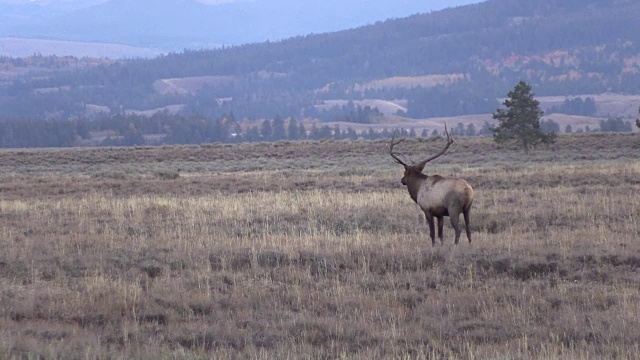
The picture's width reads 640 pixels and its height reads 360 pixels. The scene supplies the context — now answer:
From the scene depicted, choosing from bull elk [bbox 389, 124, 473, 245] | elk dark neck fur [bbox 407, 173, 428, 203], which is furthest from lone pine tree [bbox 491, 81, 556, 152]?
bull elk [bbox 389, 124, 473, 245]

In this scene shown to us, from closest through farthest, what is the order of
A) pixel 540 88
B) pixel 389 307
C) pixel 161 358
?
pixel 161 358
pixel 389 307
pixel 540 88

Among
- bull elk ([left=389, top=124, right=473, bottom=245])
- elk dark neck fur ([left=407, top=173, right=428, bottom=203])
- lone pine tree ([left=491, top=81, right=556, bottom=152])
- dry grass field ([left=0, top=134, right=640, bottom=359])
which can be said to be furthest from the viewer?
lone pine tree ([left=491, top=81, right=556, bottom=152])

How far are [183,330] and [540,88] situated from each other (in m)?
193

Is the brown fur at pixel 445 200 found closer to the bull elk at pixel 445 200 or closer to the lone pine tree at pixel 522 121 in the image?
the bull elk at pixel 445 200

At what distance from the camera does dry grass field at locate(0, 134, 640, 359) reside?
9141 millimetres

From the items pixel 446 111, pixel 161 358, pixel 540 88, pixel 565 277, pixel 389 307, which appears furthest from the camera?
pixel 540 88

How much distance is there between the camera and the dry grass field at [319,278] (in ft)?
30.0

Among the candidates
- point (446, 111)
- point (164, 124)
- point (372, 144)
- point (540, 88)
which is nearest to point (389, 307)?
point (372, 144)

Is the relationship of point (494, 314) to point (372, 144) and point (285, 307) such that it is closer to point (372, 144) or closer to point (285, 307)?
point (285, 307)

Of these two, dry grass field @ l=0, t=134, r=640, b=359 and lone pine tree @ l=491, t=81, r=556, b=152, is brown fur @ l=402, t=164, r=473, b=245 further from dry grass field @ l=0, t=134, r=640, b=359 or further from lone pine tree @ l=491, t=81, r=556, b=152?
lone pine tree @ l=491, t=81, r=556, b=152

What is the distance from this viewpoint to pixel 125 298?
1095 centimetres

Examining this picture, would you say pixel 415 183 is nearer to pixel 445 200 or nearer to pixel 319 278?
pixel 445 200

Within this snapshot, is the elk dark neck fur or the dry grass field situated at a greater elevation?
the elk dark neck fur

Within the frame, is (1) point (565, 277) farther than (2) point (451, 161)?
No
